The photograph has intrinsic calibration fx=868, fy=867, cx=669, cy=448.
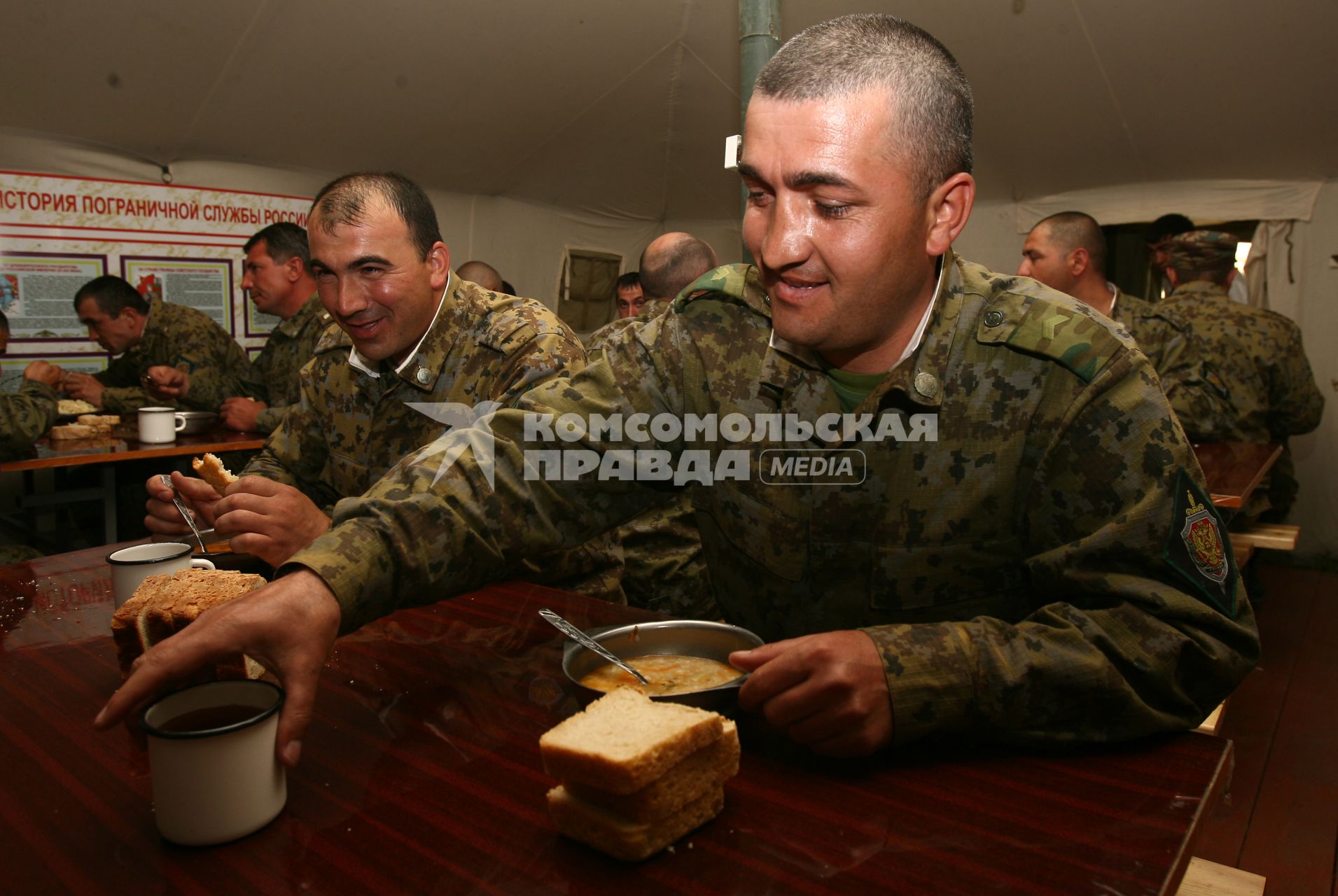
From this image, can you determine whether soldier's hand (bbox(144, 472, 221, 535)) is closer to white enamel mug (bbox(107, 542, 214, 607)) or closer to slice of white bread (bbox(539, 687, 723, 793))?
white enamel mug (bbox(107, 542, 214, 607))

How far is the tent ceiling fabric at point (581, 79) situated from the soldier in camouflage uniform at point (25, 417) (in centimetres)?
189

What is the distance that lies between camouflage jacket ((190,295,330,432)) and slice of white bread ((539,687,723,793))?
12.2 ft

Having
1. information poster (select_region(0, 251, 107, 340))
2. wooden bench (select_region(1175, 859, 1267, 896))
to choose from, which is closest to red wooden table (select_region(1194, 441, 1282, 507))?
wooden bench (select_region(1175, 859, 1267, 896))

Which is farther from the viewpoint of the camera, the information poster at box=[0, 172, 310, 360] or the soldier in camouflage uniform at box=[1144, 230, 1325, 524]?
the information poster at box=[0, 172, 310, 360]

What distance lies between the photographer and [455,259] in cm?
734

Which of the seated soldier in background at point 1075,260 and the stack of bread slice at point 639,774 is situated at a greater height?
the seated soldier in background at point 1075,260

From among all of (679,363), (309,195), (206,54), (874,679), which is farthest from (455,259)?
(874,679)

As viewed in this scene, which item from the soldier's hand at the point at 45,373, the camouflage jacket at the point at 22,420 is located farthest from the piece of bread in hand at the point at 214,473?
the soldier's hand at the point at 45,373

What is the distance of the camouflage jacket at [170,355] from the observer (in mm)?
5070

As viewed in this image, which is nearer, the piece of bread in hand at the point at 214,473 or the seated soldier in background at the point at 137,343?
the piece of bread in hand at the point at 214,473

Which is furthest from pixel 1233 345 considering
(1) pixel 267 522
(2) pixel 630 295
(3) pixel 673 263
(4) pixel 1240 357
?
(1) pixel 267 522

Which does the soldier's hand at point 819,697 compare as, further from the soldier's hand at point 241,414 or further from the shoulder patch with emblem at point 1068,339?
the soldier's hand at point 241,414

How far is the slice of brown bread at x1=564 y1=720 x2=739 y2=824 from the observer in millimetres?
828

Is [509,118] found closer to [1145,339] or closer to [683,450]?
[1145,339]
